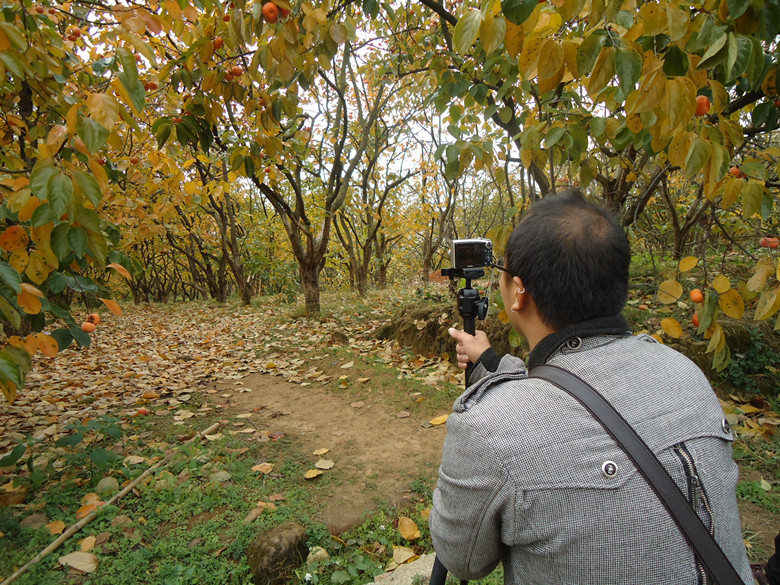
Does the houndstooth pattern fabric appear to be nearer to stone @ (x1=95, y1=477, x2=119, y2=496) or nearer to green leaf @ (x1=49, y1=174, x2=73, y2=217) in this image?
green leaf @ (x1=49, y1=174, x2=73, y2=217)

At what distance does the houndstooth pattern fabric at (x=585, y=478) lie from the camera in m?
0.87

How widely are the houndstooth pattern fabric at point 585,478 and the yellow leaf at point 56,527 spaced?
2.41 metres

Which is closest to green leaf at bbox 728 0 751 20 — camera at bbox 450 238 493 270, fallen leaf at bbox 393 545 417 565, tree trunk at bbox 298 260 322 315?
camera at bbox 450 238 493 270

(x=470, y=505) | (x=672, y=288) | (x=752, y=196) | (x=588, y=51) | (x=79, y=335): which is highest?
(x=588, y=51)

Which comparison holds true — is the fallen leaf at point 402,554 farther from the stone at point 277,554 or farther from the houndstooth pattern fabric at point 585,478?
the houndstooth pattern fabric at point 585,478

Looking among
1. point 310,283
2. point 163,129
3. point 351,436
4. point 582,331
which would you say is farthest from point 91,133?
point 310,283

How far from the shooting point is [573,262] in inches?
41.7

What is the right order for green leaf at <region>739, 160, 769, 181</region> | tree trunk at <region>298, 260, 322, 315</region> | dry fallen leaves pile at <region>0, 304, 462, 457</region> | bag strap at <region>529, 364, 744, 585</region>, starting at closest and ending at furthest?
bag strap at <region>529, 364, 744, 585</region>, green leaf at <region>739, 160, 769, 181</region>, dry fallen leaves pile at <region>0, 304, 462, 457</region>, tree trunk at <region>298, 260, 322, 315</region>

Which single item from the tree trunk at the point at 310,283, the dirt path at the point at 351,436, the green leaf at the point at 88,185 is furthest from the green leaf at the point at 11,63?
the tree trunk at the point at 310,283

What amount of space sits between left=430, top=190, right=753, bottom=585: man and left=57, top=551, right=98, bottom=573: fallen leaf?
197 cm

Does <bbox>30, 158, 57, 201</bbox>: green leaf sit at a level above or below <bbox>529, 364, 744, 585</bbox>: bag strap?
above

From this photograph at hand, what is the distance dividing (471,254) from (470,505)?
3.14 ft

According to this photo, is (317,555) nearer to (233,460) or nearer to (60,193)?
(233,460)

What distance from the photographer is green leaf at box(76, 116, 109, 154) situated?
1.38m
